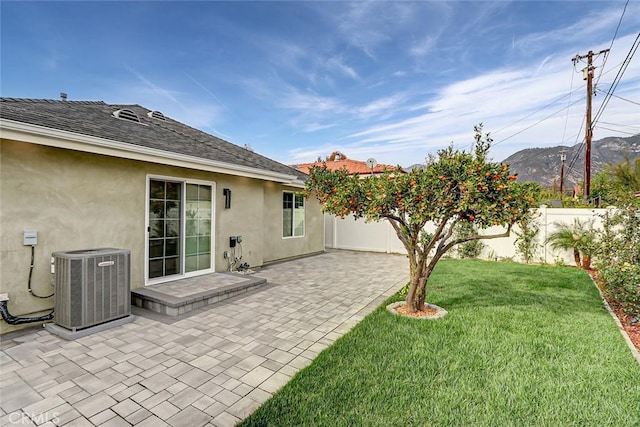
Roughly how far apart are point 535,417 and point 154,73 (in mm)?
14389

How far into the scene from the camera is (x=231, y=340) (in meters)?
4.14

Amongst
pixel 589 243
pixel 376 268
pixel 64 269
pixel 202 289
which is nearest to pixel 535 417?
pixel 202 289

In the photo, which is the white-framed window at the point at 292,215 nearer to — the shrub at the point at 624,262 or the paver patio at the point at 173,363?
the paver patio at the point at 173,363

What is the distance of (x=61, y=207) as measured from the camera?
4.81 meters

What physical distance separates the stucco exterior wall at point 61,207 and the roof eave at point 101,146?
391mm

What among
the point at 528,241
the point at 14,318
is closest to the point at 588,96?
the point at 528,241

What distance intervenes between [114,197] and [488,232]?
12.4m

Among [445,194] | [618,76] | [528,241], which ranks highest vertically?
[618,76]

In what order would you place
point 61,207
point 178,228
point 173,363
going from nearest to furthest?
point 173,363 → point 61,207 → point 178,228

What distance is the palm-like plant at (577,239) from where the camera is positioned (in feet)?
30.8

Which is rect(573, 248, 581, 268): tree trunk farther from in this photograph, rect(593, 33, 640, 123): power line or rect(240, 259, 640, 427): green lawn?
rect(593, 33, 640, 123): power line

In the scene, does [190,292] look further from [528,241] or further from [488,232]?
[528,241]

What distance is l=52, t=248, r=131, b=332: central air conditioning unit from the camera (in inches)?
164

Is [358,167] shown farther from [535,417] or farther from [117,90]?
[535,417]
